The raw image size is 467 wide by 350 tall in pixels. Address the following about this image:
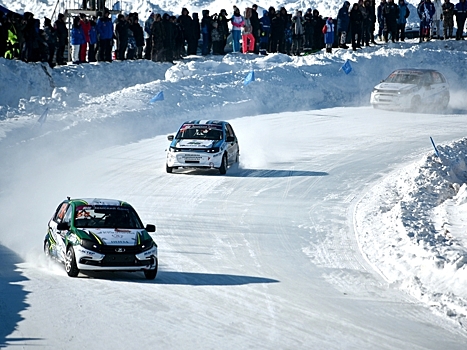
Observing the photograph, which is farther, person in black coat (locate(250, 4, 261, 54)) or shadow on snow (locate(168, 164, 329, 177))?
person in black coat (locate(250, 4, 261, 54))

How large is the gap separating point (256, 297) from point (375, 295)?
1942 mm

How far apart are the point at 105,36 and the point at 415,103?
1167 centimetres

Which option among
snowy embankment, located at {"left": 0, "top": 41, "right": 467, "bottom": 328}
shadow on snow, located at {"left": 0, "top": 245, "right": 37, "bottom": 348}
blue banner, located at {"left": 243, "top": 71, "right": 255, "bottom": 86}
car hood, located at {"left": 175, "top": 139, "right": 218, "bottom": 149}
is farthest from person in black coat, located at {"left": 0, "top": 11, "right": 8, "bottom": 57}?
shadow on snow, located at {"left": 0, "top": 245, "right": 37, "bottom": 348}

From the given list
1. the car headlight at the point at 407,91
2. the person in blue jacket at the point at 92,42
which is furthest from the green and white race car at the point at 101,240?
the car headlight at the point at 407,91

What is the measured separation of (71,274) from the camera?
42.5 ft

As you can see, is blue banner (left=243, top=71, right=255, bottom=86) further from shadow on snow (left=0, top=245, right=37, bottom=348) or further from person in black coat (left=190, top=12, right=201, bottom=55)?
shadow on snow (left=0, top=245, right=37, bottom=348)

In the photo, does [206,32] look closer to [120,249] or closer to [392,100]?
[392,100]

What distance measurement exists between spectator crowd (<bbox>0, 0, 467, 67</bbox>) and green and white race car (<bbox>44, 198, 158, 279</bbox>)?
1433 centimetres

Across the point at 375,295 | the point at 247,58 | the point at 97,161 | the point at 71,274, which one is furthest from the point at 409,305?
the point at 247,58

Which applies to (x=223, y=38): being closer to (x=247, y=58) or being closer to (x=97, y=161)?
(x=247, y=58)

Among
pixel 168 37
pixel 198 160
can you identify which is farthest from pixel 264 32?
pixel 198 160

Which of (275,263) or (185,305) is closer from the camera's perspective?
(185,305)

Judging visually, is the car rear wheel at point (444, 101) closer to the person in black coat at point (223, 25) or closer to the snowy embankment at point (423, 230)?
the person in black coat at point (223, 25)

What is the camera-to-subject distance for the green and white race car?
12836 millimetres
